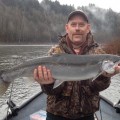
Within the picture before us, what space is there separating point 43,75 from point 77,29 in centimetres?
70

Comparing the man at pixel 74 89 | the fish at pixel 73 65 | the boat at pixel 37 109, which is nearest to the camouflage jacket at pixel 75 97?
the man at pixel 74 89

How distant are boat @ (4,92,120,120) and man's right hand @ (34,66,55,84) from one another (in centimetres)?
269

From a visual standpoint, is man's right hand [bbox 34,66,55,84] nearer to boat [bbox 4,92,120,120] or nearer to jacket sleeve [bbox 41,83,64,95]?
jacket sleeve [bbox 41,83,64,95]

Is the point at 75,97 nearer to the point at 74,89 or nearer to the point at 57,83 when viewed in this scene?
the point at 74,89

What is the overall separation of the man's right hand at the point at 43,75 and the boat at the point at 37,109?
2.69m

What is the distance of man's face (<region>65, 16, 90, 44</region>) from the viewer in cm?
352

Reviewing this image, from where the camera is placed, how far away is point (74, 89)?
3.41 metres

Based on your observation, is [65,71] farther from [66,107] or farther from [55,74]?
[66,107]

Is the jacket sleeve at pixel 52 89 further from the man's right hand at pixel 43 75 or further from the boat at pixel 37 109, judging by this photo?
the boat at pixel 37 109

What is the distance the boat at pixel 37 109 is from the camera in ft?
20.7

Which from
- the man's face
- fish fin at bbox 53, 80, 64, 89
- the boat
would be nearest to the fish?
fish fin at bbox 53, 80, 64, 89

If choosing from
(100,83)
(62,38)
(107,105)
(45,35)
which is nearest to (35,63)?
(62,38)

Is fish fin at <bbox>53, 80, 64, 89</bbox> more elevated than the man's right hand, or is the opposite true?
the man's right hand

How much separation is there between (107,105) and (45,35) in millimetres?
58718
